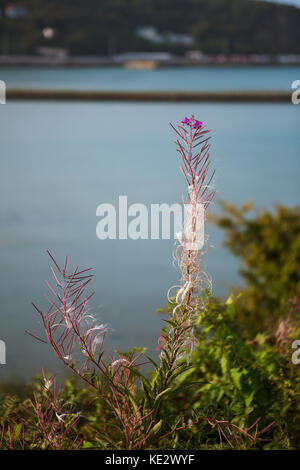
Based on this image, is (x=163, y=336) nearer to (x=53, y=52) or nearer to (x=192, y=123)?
(x=192, y=123)

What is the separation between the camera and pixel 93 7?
9.89 ft

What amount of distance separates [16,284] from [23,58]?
1.46 metres

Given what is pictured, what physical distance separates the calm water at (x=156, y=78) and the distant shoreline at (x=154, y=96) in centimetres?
6

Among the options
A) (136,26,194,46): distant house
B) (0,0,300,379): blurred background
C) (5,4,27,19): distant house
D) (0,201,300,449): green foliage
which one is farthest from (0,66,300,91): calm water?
(0,201,300,449): green foliage

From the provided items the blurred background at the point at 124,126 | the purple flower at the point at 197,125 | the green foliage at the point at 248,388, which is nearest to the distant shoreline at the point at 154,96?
the blurred background at the point at 124,126

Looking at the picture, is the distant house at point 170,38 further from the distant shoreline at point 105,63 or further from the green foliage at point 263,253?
the green foliage at point 263,253

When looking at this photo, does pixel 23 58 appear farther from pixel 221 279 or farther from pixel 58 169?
pixel 221 279

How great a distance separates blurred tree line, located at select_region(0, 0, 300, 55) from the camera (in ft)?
8.04

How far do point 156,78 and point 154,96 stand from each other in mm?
388

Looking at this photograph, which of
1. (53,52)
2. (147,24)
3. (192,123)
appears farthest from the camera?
(53,52)

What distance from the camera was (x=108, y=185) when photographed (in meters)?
2.93

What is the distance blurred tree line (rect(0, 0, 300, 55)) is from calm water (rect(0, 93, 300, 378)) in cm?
36

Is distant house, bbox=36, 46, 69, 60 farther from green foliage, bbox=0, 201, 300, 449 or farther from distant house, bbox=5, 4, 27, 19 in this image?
green foliage, bbox=0, 201, 300, 449

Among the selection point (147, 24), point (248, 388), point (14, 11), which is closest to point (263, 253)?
point (147, 24)
